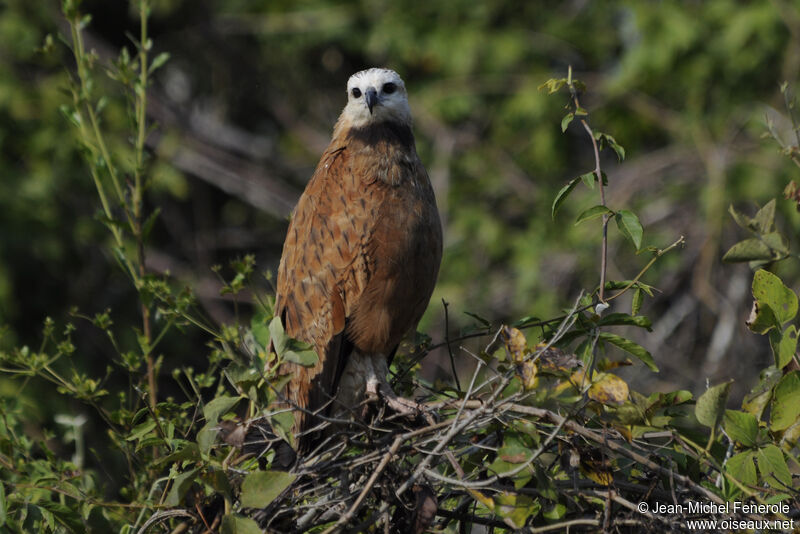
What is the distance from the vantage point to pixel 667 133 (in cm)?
693

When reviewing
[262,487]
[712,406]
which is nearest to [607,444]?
[712,406]

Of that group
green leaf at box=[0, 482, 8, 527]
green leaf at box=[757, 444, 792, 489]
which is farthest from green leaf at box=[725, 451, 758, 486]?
green leaf at box=[0, 482, 8, 527]

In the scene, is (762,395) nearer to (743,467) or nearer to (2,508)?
(743,467)

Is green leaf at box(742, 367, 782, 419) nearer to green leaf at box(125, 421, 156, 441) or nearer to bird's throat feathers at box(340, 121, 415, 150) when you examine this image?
green leaf at box(125, 421, 156, 441)

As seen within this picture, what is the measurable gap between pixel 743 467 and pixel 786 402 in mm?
192

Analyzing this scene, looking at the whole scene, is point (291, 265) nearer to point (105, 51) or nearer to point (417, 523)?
point (417, 523)

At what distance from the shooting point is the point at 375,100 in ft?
12.1

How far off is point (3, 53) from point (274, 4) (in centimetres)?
234

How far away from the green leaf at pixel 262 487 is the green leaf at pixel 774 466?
43.0 inches

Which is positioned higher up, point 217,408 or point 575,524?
point 217,408

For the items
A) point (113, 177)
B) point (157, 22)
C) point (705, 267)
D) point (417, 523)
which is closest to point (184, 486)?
point (417, 523)

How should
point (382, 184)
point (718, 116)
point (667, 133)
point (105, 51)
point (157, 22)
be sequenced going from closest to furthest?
point (382, 184) < point (718, 116) < point (667, 133) < point (105, 51) < point (157, 22)

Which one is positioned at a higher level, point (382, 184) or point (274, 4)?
point (274, 4)

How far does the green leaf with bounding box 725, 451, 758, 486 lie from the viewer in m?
2.10
